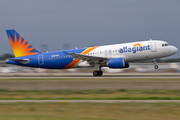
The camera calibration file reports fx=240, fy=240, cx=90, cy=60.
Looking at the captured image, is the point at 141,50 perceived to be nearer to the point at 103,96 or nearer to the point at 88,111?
the point at 103,96

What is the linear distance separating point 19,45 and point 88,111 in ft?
90.2

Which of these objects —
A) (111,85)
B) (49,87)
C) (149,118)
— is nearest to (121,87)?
(111,85)

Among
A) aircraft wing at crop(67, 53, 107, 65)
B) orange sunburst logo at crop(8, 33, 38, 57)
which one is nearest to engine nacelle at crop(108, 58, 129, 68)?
aircraft wing at crop(67, 53, 107, 65)

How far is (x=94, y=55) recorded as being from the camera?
111 ft

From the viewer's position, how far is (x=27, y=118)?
10.3 m

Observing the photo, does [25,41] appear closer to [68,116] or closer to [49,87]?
[49,87]

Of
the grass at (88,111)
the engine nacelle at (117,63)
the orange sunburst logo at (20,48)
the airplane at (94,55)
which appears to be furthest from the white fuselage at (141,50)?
the grass at (88,111)

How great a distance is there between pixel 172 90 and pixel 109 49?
14.7 meters

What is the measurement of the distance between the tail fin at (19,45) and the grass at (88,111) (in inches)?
940

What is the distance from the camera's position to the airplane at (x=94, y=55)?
32094 mm

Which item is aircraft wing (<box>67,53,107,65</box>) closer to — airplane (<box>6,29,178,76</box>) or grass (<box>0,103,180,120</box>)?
airplane (<box>6,29,178,76</box>)

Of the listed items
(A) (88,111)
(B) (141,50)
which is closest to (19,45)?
(B) (141,50)

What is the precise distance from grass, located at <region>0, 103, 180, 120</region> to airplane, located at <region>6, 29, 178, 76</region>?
19013mm

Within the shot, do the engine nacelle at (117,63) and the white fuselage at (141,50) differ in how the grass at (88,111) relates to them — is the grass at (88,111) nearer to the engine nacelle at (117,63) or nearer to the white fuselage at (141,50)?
the engine nacelle at (117,63)
